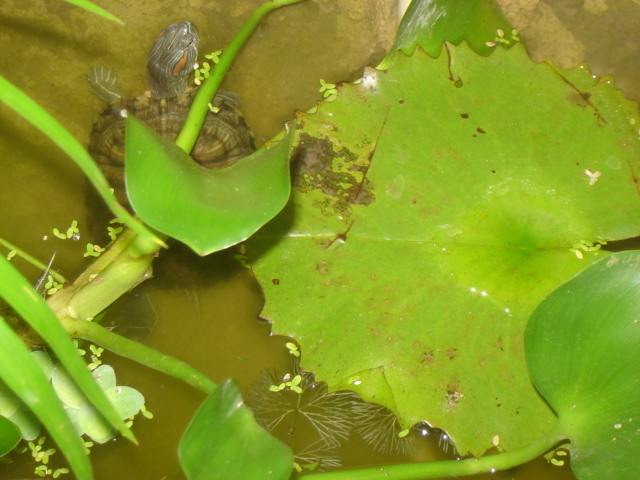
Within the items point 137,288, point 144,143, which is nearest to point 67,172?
point 137,288

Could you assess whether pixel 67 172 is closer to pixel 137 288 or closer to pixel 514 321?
pixel 137 288

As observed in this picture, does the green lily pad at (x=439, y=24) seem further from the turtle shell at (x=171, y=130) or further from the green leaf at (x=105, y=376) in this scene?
the green leaf at (x=105, y=376)

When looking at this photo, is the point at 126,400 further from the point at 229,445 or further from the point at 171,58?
the point at 171,58

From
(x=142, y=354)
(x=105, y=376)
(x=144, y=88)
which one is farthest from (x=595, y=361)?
(x=144, y=88)

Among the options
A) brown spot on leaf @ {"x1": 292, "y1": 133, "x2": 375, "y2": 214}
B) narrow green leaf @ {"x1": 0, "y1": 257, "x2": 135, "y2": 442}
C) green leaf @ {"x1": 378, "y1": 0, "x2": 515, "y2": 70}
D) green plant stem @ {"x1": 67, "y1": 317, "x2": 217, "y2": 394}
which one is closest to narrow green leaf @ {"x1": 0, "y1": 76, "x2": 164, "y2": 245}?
narrow green leaf @ {"x1": 0, "y1": 257, "x2": 135, "y2": 442}

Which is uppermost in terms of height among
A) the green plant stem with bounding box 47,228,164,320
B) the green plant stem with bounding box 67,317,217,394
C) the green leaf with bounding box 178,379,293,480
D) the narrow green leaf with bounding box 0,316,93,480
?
the narrow green leaf with bounding box 0,316,93,480

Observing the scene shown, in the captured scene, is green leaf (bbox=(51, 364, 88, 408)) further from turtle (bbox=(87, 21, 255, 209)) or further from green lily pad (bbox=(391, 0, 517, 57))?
green lily pad (bbox=(391, 0, 517, 57))
